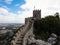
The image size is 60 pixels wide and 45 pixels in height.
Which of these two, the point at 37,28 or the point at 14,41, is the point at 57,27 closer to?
the point at 37,28

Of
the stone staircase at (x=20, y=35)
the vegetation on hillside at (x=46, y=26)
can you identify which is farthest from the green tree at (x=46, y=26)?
the stone staircase at (x=20, y=35)

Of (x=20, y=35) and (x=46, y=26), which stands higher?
(x=46, y=26)

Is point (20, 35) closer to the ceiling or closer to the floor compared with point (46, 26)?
closer to the floor

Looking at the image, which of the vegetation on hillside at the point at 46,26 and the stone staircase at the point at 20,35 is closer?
the stone staircase at the point at 20,35

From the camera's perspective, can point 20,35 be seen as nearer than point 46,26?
Yes

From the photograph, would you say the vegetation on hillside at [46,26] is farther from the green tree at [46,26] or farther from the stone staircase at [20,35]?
the stone staircase at [20,35]

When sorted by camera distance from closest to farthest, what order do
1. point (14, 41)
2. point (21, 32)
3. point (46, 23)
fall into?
point (14, 41), point (21, 32), point (46, 23)

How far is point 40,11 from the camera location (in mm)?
40062

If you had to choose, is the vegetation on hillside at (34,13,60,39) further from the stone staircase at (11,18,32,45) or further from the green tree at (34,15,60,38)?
the stone staircase at (11,18,32,45)

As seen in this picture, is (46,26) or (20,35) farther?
(46,26)

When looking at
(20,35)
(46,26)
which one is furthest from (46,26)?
(20,35)

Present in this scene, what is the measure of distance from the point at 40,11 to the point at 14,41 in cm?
2269

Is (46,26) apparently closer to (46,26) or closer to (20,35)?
(46,26)

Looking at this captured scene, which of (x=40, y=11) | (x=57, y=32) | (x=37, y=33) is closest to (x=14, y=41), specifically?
(x=37, y=33)
